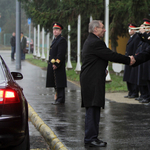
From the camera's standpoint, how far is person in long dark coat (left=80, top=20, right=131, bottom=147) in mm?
5828

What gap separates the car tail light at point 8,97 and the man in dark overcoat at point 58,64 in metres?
4.74

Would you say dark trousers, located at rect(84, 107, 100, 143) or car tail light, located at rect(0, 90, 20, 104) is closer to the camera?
car tail light, located at rect(0, 90, 20, 104)

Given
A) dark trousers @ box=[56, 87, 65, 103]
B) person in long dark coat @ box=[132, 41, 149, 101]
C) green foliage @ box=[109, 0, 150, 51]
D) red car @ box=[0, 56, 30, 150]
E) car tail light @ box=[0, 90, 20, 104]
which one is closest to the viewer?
red car @ box=[0, 56, 30, 150]

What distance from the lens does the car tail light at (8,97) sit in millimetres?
4869

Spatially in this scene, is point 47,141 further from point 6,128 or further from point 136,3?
point 136,3

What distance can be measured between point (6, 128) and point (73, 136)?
2.03 metres

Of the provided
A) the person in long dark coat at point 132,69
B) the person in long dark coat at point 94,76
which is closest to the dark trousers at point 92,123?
the person in long dark coat at point 94,76

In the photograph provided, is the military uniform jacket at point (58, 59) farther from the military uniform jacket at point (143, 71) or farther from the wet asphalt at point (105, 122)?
the military uniform jacket at point (143, 71)

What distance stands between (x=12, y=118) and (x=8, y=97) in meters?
0.26

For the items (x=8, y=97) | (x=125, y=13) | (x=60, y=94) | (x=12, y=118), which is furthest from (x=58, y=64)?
(x=125, y=13)

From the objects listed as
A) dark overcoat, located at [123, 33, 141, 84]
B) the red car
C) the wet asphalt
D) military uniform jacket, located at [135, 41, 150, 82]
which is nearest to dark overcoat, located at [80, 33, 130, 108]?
the wet asphalt

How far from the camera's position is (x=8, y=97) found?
491 cm

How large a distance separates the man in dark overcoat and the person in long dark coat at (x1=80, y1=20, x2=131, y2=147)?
3806 mm

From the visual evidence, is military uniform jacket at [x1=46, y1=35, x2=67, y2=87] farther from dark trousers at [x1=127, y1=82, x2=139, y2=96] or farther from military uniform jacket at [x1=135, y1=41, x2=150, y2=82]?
dark trousers at [x1=127, y1=82, x2=139, y2=96]
